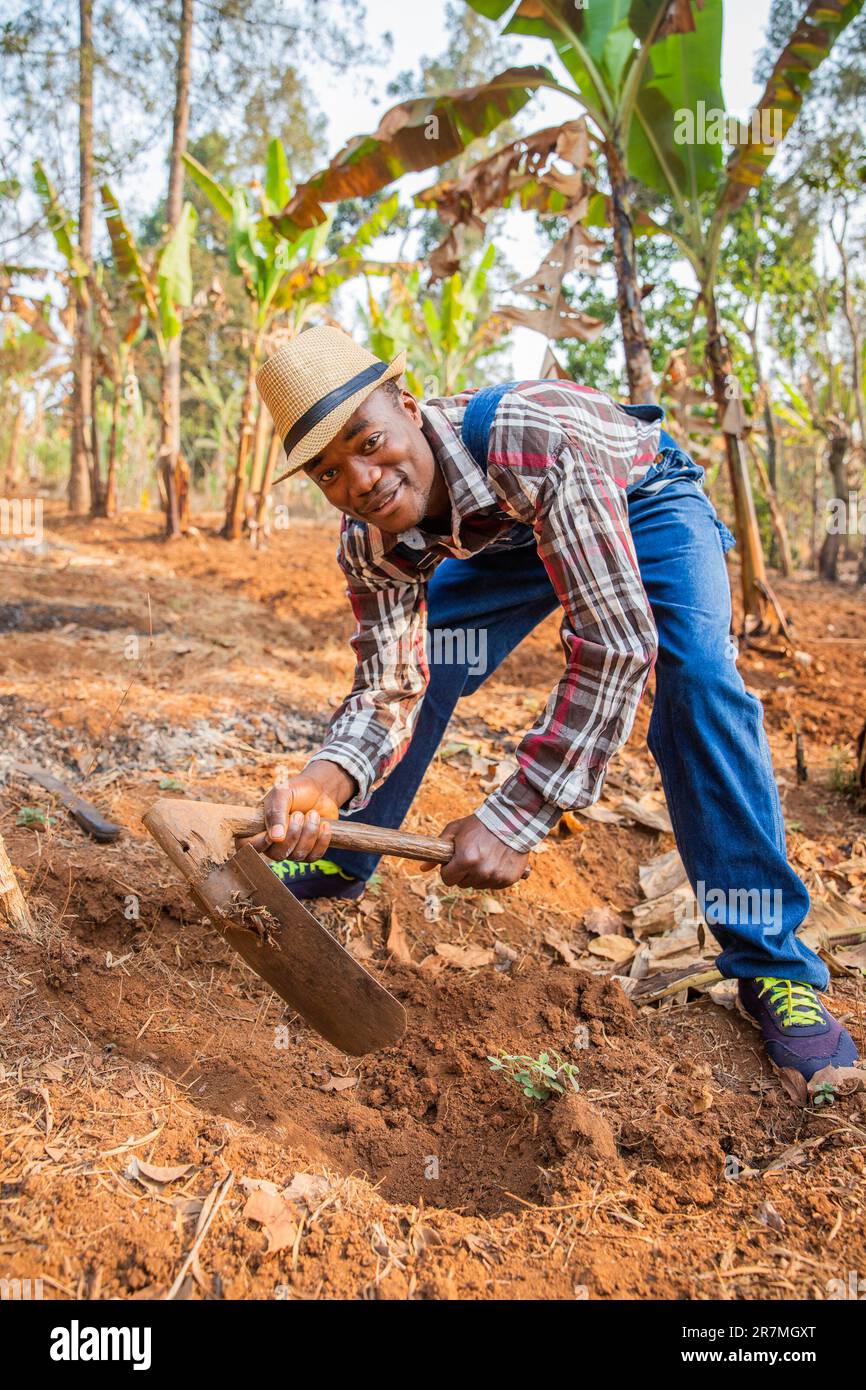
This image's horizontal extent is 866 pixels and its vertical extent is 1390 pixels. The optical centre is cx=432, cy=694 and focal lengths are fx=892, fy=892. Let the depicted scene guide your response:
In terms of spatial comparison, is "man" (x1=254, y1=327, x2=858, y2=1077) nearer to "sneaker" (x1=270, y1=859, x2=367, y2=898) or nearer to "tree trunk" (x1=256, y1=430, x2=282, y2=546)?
"sneaker" (x1=270, y1=859, x2=367, y2=898)

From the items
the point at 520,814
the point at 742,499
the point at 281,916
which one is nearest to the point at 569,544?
the point at 520,814

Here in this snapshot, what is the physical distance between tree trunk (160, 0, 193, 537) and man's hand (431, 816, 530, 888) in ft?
23.4

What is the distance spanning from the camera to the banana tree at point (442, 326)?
848 cm

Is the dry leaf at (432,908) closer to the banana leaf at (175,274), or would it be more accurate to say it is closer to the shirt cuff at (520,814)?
the shirt cuff at (520,814)

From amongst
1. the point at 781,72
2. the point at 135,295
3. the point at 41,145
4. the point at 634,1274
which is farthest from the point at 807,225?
the point at 634,1274

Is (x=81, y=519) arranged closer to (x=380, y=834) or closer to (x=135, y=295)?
(x=135, y=295)

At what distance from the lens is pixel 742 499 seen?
517cm

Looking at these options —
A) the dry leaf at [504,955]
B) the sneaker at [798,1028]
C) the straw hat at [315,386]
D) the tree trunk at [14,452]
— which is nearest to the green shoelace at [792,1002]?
the sneaker at [798,1028]

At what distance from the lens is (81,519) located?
31.7 feet

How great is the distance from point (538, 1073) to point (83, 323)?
9647mm

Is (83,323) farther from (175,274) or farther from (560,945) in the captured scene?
(560,945)

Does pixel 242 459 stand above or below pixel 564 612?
above

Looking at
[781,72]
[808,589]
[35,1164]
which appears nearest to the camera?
[35,1164]
